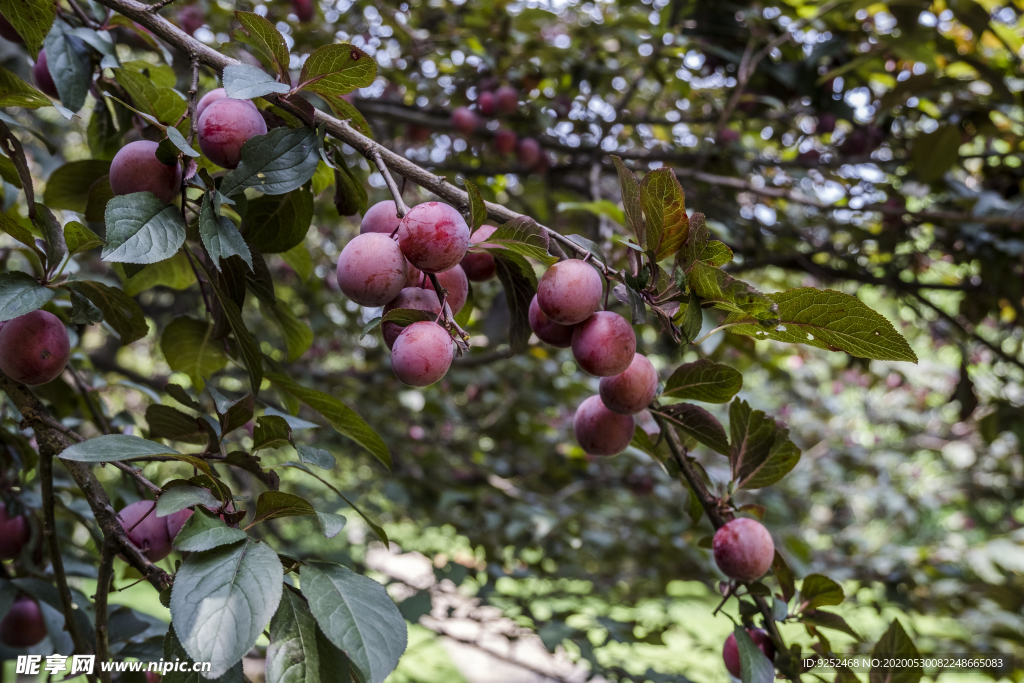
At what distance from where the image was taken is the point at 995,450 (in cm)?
409

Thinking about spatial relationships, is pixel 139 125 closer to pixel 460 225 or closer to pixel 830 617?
pixel 460 225

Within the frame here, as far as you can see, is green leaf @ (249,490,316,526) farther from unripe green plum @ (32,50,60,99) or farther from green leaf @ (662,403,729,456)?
unripe green plum @ (32,50,60,99)

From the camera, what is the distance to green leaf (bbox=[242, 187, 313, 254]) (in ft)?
2.45

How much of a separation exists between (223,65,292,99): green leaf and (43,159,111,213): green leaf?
326 mm

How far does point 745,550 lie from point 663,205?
43 cm

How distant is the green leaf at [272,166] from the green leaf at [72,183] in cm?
30

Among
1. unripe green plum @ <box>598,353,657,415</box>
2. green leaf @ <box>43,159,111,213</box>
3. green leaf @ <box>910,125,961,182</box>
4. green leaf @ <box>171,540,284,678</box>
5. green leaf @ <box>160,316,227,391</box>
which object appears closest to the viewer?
green leaf @ <box>171,540,284,678</box>

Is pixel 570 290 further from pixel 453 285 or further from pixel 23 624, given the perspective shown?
pixel 23 624

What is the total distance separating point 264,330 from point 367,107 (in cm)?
142

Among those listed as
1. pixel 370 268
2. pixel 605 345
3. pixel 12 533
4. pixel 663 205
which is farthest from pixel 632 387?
pixel 12 533

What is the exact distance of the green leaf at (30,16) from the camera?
67cm

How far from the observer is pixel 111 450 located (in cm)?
56

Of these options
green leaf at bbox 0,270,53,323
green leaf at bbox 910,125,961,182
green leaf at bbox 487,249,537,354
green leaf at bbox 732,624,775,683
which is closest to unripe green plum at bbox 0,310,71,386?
green leaf at bbox 0,270,53,323

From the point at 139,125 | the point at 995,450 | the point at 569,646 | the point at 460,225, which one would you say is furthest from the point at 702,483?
the point at 995,450
